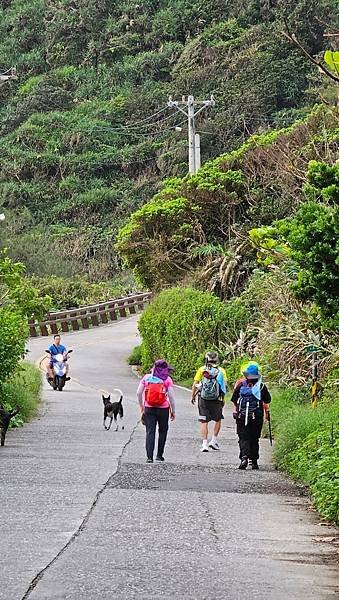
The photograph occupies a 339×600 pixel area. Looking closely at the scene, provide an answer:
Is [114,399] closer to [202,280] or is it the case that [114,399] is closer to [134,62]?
[202,280]

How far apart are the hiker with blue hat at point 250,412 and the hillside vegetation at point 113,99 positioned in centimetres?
3979

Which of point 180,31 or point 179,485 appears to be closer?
point 179,485

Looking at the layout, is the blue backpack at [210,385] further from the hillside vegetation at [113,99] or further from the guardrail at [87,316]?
the hillside vegetation at [113,99]

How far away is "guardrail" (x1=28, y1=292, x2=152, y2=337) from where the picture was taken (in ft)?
170

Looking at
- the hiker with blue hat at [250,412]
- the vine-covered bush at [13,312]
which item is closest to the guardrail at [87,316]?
the vine-covered bush at [13,312]

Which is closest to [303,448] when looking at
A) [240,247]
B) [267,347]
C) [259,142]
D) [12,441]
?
[12,441]

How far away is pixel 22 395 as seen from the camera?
25.7 m

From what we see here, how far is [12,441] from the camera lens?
2067 cm

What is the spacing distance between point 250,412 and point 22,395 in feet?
29.9

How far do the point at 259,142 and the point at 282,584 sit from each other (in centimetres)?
3095

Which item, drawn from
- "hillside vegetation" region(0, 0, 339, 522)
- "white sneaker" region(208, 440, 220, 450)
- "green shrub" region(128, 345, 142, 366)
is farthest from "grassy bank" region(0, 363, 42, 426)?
"green shrub" region(128, 345, 142, 366)

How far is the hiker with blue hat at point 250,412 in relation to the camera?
17594 mm

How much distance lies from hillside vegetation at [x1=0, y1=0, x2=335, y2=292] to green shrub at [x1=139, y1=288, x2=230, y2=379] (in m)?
18.9

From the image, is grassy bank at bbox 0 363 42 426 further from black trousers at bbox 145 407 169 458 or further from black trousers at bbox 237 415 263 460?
black trousers at bbox 237 415 263 460
